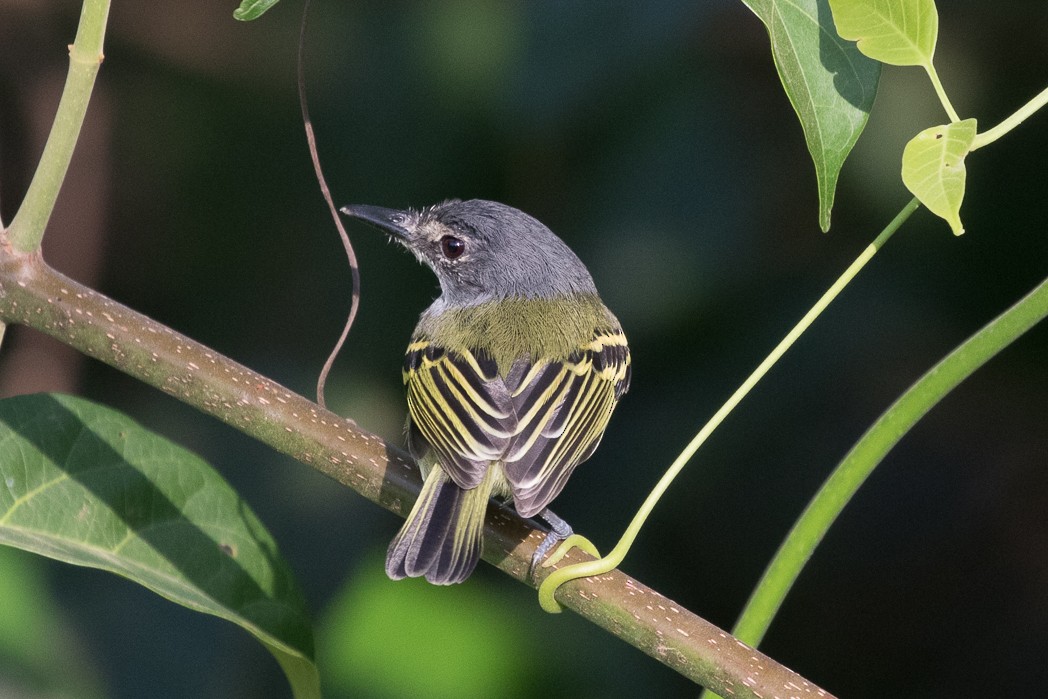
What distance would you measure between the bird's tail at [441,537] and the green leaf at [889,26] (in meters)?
0.98

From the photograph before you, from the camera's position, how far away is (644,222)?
3.61 m

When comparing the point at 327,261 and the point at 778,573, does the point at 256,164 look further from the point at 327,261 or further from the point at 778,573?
the point at 778,573

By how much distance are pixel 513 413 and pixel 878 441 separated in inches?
36.1

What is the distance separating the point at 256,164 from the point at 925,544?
7.94 ft

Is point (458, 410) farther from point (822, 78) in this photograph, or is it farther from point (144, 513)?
point (822, 78)

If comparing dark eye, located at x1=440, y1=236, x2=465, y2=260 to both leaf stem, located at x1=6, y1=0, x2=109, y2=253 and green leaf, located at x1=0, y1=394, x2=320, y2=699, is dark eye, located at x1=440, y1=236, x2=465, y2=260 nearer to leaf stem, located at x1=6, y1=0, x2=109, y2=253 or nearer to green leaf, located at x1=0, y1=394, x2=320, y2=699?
green leaf, located at x1=0, y1=394, x2=320, y2=699

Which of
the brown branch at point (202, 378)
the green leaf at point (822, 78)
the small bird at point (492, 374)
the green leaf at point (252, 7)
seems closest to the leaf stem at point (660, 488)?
the brown branch at point (202, 378)

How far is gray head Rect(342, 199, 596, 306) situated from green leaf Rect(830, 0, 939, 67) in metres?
1.58

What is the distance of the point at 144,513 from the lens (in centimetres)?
199

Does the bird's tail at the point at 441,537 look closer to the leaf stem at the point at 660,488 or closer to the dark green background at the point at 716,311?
the leaf stem at the point at 660,488

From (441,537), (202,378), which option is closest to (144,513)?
(202,378)

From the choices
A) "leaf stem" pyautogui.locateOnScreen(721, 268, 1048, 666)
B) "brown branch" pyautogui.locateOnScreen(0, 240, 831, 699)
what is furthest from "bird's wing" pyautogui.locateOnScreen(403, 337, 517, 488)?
"leaf stem" pyautogui.locateOnScreen(721, 268, 1048, 666)

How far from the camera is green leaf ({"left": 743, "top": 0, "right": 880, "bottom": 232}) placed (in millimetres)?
1553

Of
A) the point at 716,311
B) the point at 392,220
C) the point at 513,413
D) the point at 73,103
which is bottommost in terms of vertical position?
the point at 73,103
